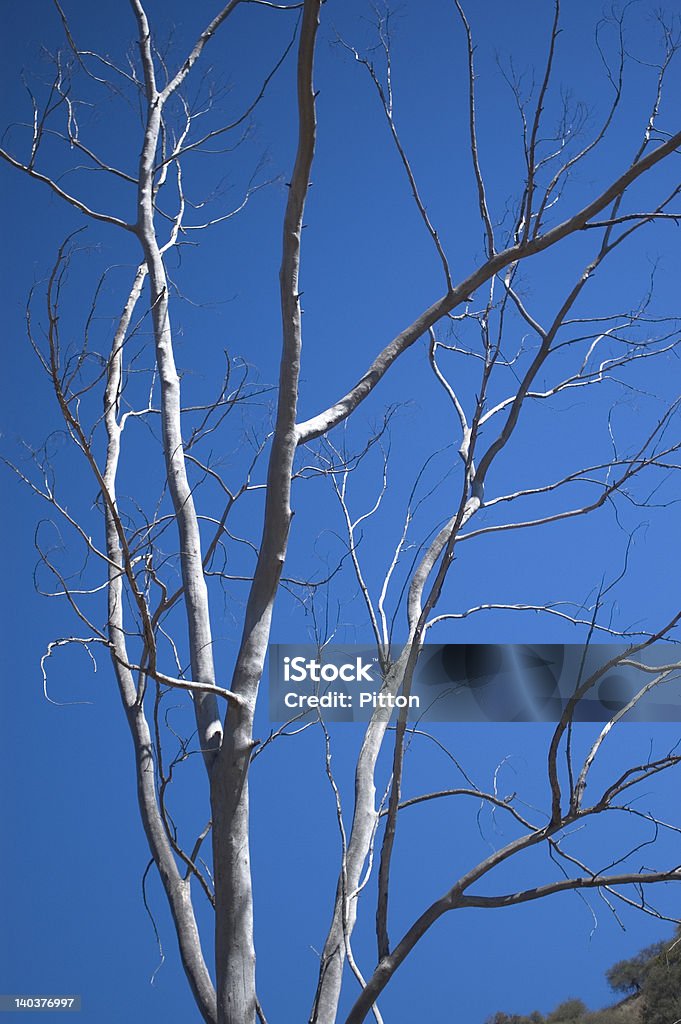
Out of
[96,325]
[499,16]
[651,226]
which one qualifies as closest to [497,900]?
[96,325]

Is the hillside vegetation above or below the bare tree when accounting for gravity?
below

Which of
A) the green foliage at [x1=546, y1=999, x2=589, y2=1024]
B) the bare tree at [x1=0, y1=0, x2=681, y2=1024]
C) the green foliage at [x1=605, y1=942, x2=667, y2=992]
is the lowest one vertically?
the green foliage at [x1=546, y1=999, x2=589, y2=1024]

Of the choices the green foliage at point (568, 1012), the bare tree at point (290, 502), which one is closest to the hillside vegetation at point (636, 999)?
A: the green foliage at point (568, 1012)

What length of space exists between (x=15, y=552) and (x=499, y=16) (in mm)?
2951

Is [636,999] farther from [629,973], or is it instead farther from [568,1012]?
[568,1012]

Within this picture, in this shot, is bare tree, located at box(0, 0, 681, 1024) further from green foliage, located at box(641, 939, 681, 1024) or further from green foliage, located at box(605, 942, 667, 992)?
green foliage, located at box(605, 942, 667, 992)

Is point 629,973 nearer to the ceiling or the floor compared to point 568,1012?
nearer to the ceiling

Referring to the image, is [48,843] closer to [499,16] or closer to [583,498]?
[583,498]

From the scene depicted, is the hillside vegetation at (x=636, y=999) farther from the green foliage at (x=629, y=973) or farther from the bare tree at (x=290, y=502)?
the bare tree at (x=290, y=502)

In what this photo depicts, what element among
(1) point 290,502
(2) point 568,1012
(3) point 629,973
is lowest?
(2) point 568,1012

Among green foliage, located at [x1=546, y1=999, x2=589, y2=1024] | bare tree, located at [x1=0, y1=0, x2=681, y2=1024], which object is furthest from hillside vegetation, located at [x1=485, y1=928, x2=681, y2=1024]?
bare tree, located at [x1=0, y1=0, x2=681, y2=1024]

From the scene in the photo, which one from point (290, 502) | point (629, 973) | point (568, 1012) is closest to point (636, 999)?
point (629, 973)

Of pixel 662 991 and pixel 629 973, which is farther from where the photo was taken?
pixel 629 973

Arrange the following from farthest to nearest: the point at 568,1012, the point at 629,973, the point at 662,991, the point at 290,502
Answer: the point at 629,973, the point at 568,1012, the point at 662,991, the point at 290,502
